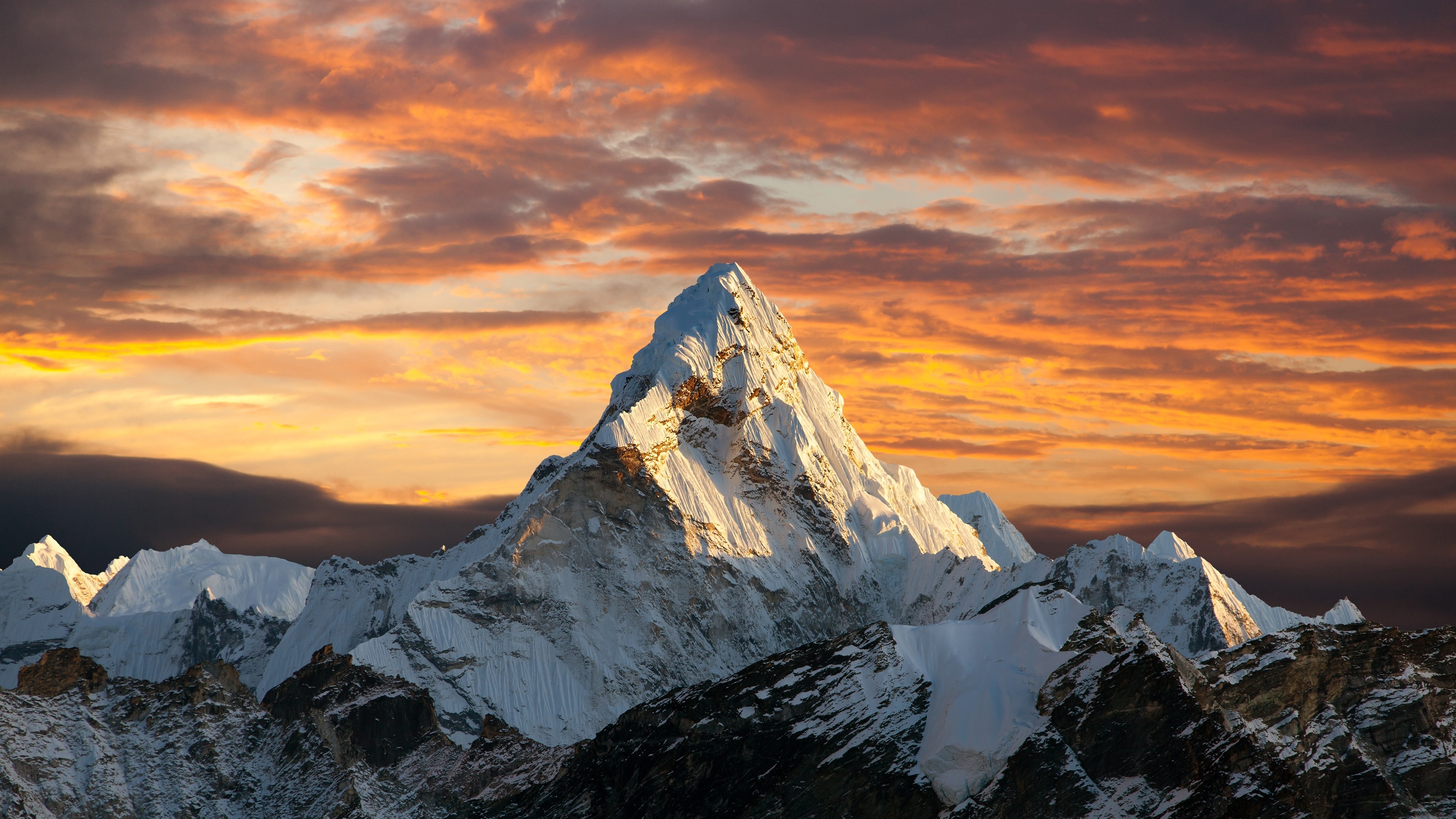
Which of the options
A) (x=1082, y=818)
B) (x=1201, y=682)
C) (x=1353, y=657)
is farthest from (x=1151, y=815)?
(x=1353, y=657)

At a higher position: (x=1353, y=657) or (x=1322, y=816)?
(x=1353, y=657)

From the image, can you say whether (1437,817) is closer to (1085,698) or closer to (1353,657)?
(1353,657)

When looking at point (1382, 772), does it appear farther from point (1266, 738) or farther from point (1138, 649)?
point (1138, 649)

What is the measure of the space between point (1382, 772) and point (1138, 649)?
29708 mm

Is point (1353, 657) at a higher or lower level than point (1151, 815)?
higher

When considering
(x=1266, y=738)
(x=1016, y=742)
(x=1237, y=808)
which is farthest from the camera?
(x=1016, y=742)

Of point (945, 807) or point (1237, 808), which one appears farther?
point (945, 807)

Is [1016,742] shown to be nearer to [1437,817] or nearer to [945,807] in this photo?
[945,807]

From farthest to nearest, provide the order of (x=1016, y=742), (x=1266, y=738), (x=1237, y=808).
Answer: (x=1016, y=742) → (x=1266, y=738) → (x=1237, y=808)

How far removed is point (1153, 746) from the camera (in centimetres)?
18388

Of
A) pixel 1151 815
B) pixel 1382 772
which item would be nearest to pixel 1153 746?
pixel 1151 815

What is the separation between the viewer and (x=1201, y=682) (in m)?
190

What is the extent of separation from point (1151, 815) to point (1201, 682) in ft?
68.2

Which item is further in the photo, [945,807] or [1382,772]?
[945,807]
